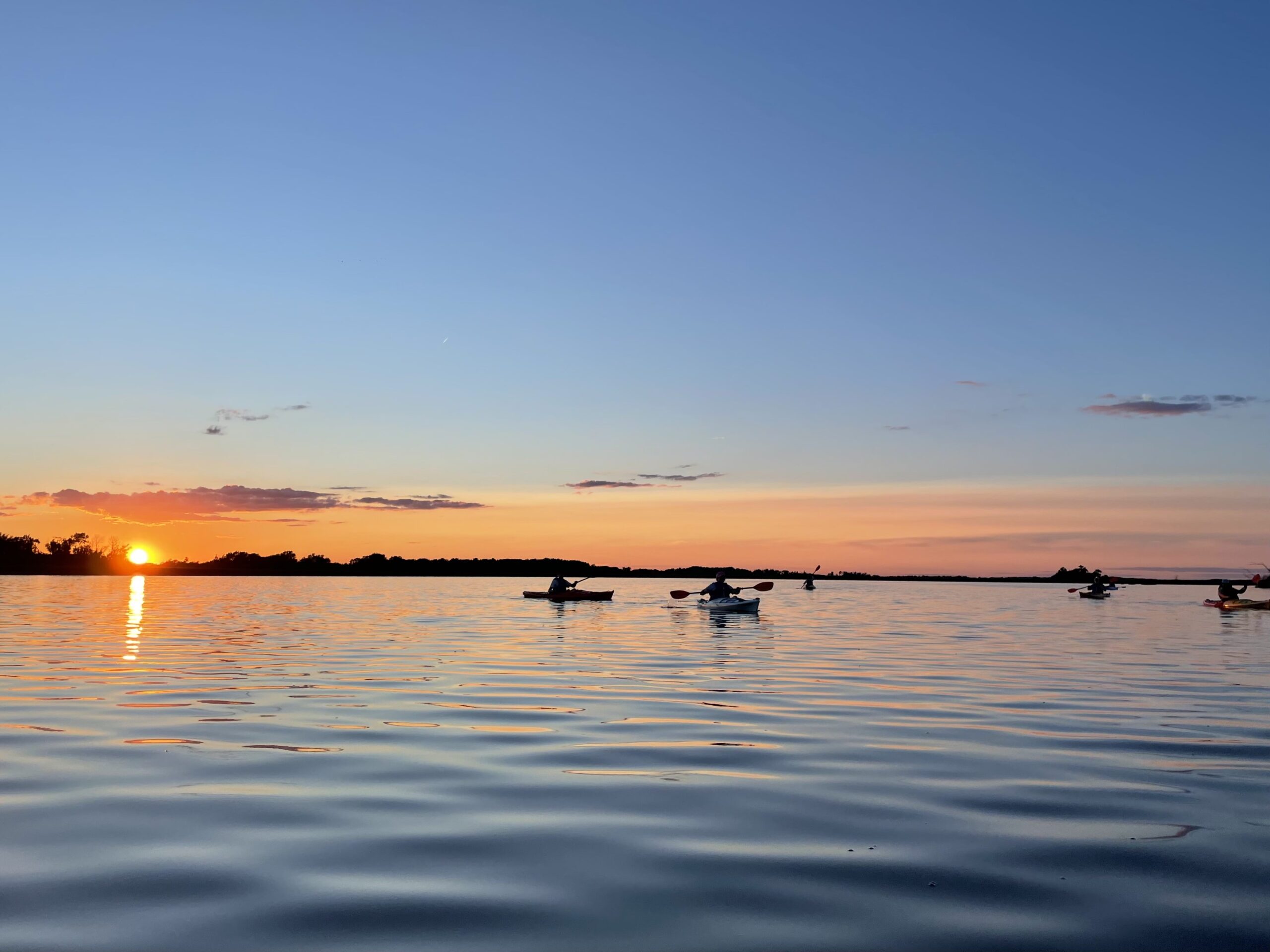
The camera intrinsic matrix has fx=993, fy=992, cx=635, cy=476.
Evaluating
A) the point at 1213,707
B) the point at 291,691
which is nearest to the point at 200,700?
the point at 291,691

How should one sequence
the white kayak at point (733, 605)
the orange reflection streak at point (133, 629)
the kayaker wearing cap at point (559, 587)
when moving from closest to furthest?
the orange reflection streak at point (133, 629) < the white kayak at point (733, 605) < the kayaker wearing cap at point (559, 587)

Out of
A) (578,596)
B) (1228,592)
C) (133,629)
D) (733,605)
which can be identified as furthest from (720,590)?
(1228,592)

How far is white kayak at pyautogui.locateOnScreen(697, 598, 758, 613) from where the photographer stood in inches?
1831

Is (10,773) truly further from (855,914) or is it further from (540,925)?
(855,914)

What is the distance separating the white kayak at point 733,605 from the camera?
46.5 metres

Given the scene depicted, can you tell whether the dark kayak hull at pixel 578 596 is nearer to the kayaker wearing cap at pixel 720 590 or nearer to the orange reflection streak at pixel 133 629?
the kayaker wearing cap at pixel 720 590

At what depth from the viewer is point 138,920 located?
20.6 feet

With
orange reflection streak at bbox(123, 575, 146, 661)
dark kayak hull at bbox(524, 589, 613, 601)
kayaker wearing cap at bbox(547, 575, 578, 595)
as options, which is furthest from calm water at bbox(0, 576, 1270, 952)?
kayaker wearing cap at bbox(547, 575, 578, 595)

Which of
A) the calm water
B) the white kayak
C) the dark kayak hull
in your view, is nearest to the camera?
the calm water

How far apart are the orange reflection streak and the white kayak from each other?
24.5m

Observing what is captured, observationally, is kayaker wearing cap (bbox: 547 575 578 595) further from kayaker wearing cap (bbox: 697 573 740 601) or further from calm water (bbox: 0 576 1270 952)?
calm water (bbox: 0 576 1270 952)

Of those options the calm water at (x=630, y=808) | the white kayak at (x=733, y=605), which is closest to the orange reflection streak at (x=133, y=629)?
the calm water at (x=630, y=808)

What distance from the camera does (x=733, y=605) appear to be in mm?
46438

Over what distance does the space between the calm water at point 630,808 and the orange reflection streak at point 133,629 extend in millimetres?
4018
